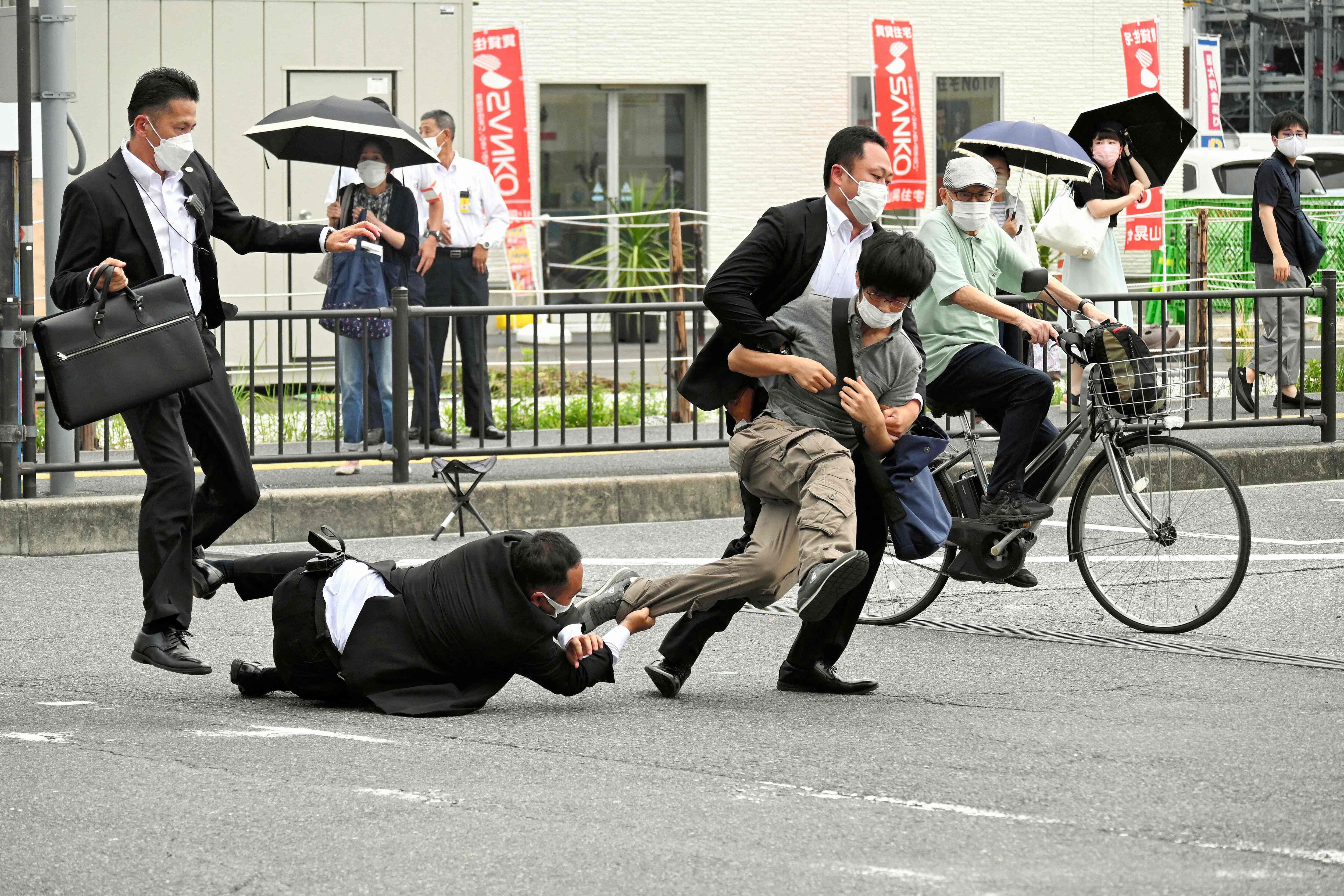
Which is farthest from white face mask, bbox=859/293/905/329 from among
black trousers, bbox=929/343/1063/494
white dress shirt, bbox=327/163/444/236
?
white dress shirt, bbox=327/163/444/236

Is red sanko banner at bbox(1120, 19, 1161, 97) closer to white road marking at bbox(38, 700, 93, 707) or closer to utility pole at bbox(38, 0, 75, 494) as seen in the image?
utility pole at bbox(38, 0, 75, 494)

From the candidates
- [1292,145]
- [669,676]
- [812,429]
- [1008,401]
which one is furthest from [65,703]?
[1292,145]

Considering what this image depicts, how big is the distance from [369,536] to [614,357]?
1873mm

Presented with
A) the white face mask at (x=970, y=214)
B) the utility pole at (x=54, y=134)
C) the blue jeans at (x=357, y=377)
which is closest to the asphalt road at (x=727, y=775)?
the white face mask at (x=970, y=214)

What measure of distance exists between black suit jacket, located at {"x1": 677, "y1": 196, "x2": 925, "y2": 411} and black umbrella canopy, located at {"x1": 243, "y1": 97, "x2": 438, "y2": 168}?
228 inches

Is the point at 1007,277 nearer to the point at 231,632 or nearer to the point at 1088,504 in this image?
the point at 1088,504

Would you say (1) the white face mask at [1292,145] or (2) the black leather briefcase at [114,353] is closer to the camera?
(2) the black leather briefcase at [114,353]

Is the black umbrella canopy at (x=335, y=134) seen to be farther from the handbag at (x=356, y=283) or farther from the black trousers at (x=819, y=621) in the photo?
the black trousers at (x=819, y=621)

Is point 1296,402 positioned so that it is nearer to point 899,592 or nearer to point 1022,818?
point 899,592

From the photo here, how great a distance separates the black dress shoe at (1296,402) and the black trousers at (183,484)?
7429 mm

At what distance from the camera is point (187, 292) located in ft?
20.5

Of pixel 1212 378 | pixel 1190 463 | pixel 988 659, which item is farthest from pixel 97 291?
pixel 1212 378

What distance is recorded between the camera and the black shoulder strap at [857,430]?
235 inches

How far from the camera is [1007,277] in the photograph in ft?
25.4
